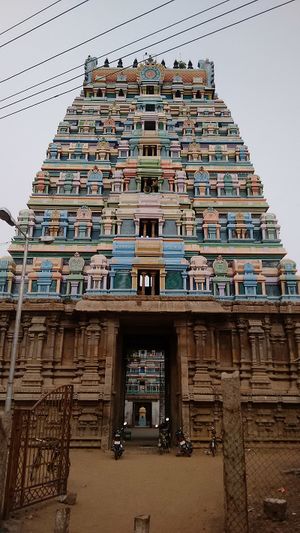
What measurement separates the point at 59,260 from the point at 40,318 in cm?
365

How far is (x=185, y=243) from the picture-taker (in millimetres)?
23469

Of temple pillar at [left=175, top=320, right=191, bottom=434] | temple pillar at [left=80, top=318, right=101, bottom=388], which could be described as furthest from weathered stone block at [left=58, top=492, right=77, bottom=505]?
temple pillar at [left=175, top=320, right=191, bottom=434]

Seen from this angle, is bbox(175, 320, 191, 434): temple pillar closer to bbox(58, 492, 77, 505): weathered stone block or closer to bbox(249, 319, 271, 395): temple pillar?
bbox(249, 319, 271, 395): temple pillar

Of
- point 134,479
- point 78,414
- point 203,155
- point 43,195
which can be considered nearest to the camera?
point 134,479

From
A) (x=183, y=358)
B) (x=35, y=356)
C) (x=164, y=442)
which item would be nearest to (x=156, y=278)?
(x=183, y=358)

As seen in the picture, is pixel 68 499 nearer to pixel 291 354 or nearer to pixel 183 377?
pixel 183 377

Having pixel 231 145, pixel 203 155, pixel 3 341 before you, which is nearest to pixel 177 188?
pixel 203 155

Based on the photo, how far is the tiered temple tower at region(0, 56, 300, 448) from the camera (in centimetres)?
1964

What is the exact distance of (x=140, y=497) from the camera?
10.5m

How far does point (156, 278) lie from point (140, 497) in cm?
1362

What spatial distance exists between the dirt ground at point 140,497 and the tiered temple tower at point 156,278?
3922 millimetres

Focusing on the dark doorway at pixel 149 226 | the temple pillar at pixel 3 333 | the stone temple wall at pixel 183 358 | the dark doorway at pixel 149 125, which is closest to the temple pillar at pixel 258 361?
the stone temple wall at pixel 183 358

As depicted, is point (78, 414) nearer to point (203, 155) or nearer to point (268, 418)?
point (268, 418)

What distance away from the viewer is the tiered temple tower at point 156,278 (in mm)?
19641
